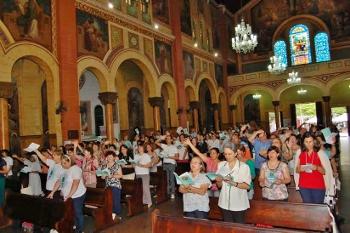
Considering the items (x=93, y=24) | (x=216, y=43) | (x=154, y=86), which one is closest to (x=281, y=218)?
(x=93, y=24)

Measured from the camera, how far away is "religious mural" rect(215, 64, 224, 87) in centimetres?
2713

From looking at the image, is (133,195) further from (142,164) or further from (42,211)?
(42,211)

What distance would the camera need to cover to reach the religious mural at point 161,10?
19.1 meters

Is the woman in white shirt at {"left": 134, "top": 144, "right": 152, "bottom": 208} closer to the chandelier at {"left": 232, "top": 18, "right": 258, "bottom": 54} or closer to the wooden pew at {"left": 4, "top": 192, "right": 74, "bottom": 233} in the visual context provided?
the wooden pew at {"left": 4, "top": 192, "right": 74, "bottom": 233}

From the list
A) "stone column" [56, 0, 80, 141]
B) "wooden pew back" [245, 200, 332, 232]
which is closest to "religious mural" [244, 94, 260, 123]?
"stone column" [56, 0, 80, 141]

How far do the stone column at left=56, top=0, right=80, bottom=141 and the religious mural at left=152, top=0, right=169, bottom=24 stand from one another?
7.04m

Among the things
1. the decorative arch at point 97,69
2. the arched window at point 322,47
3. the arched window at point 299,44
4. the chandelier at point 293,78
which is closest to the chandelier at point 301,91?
the arched window at point 299,44

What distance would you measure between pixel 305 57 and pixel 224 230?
27.2 m

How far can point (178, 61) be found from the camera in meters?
20.4

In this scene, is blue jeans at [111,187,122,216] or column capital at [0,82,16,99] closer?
blue jeans at [111,187,122,216]

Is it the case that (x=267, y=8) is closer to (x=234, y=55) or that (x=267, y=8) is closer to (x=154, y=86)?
(x=234, y=55)

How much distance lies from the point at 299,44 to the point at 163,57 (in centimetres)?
1459

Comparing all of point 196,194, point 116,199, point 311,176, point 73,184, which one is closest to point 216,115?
point 116,199

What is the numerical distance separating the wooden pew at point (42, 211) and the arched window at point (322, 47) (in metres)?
26.0
